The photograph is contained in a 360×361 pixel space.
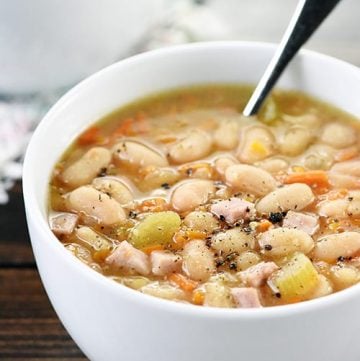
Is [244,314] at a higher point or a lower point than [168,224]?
higher

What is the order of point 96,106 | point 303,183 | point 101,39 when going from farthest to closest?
1. point 101,39
2. point 96,106
3. point 303,183

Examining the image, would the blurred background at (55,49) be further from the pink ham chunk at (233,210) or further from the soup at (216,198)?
the pink ham chunk at (233,210)

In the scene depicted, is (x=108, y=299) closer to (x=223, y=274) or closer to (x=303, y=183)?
(x=223, y=274)

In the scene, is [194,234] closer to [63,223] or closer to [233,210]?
[233,210]

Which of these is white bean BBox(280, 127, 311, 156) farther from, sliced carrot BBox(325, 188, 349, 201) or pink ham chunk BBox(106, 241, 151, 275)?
pink ham chunk BBox(106, 241, 151, 275)

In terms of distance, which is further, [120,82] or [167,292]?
[120,82]

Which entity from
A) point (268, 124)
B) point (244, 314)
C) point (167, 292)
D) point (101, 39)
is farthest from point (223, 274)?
point (101, 39)

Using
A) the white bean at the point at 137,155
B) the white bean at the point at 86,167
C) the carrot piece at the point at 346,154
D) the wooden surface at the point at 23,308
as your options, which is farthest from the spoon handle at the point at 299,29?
the wooden surface at the point at 23,308
